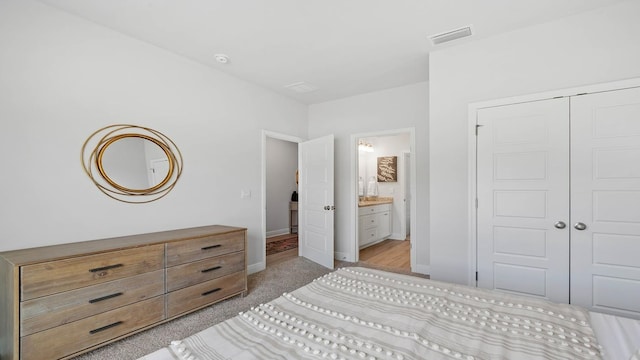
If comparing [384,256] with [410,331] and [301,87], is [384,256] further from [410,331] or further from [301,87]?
[410,331]

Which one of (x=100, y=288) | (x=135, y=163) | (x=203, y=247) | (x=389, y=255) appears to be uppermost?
(x=135, y=163)

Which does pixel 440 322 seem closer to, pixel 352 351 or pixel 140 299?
pixel 352 351

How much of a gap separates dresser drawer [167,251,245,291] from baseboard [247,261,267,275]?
2.82 ft

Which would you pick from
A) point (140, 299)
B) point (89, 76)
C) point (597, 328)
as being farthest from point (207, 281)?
point (597, 328)

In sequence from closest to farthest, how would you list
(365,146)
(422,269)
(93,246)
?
1. (93,246)
2. (422,269)
3. (365,146)

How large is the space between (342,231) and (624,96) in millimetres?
3502

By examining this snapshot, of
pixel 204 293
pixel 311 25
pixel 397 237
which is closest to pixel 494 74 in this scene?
pixel 311 25

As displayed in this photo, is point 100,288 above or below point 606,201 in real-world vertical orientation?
below

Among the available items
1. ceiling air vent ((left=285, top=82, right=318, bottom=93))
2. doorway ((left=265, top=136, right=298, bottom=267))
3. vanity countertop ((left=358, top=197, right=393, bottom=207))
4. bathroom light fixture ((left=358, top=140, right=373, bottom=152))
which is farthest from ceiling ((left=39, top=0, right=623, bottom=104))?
doorway ((left=265, top=136, right=298, bottom=267))

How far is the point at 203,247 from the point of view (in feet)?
8.87

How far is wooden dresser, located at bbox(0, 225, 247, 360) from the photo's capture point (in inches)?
69.3

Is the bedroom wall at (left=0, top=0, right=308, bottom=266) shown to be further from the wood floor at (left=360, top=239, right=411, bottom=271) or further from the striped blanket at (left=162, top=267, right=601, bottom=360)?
the wood floor at (left=360, top=239, right=411, bottom=271)

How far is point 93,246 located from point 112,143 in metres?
0.96

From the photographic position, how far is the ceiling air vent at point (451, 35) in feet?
8.58
